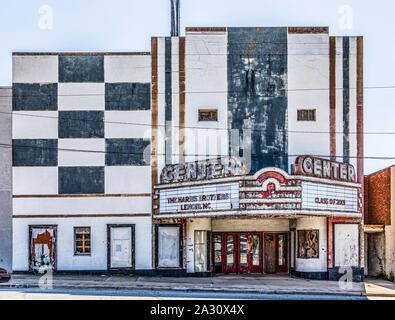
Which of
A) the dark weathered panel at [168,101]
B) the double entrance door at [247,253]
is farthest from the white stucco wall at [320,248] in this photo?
the dark weathered panel at [168,101]

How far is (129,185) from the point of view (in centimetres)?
2548

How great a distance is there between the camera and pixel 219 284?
22734 mm

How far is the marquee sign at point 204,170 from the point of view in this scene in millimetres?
21812

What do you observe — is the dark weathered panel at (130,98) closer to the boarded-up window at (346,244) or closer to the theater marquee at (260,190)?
the theater marquee at (260,190)

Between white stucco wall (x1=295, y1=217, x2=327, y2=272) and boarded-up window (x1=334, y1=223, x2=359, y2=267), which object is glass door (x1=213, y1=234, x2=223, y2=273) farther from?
boarded-up window (x1=334, y1=223, x2=359, y2=267)

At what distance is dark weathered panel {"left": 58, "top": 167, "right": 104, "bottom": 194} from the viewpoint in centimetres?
2548

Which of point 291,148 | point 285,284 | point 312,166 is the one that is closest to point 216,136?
point 291,148

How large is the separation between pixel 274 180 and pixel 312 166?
1875 mm

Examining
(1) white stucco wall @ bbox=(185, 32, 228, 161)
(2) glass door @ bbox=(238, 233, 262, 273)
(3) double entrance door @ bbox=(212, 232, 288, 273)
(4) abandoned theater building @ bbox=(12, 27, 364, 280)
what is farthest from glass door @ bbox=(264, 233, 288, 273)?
(1) white stucco wall @ bbox=(185, 32, 228, 161)

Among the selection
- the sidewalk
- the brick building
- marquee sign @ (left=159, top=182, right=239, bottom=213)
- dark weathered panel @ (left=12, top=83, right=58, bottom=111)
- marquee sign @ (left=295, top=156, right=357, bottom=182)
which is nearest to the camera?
the sidewalk

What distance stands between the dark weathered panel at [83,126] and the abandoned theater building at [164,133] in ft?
0.16

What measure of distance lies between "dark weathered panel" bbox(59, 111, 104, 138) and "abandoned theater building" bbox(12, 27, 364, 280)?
49 millimetres

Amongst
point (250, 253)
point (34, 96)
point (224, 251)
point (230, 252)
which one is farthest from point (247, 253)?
point (34, 96)

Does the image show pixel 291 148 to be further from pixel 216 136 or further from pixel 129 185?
pixel 129 185
